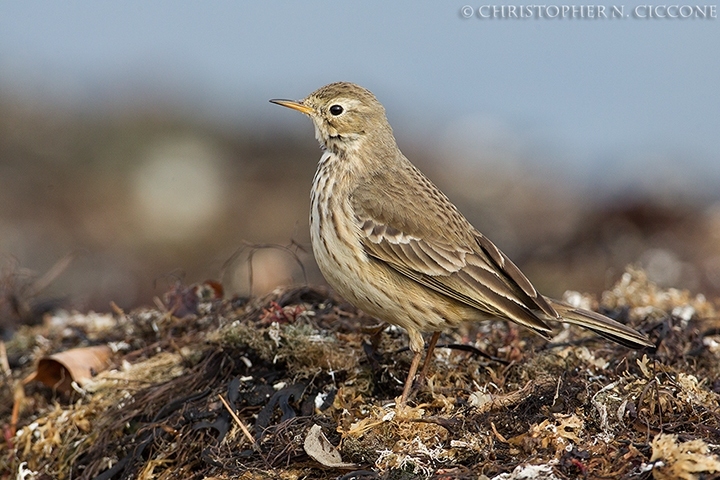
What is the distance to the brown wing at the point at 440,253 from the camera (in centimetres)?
546

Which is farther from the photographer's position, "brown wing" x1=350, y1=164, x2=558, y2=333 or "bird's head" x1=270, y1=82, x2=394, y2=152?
"bird's head" x1=270, y1=82, x2=394, y2=152

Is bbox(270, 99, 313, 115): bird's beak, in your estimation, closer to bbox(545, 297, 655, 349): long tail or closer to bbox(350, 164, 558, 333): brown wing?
bbox(350, 164, 558, 333): brown wing

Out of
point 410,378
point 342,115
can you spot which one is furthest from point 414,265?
point 342,115

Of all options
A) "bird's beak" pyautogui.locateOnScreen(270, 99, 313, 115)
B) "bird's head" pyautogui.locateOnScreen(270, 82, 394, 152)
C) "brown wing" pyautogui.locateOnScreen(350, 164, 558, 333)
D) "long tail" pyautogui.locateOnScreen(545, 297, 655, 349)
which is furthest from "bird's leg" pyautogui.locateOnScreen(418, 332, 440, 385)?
"bird's beak" pyautogui.locateOnScreen(270, 99, 313, 115)

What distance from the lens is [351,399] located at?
5168 mm

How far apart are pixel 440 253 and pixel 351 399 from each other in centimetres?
109

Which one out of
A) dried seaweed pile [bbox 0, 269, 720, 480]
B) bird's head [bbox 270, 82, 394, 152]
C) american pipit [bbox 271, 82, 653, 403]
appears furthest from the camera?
bird's head [bbox 270, 82, 394, 152]

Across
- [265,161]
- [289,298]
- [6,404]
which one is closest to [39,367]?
[6,404]

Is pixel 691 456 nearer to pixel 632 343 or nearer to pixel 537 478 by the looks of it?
pixel 537 478

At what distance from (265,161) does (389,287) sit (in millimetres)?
11117

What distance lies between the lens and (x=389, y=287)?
17.9 ft

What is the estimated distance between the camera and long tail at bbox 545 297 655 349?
5.33 m

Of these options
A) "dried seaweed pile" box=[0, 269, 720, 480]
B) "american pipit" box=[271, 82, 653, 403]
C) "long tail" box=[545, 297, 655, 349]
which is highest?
"american pipit" box=[271, 82, 653, 403]

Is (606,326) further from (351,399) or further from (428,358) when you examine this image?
(351,399)
